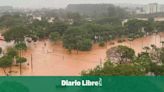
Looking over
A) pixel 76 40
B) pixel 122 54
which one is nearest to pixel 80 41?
pixel 76 40

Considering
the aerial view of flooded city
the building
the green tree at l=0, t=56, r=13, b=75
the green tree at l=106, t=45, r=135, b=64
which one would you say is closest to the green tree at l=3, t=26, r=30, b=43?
the aerial view of flooded city

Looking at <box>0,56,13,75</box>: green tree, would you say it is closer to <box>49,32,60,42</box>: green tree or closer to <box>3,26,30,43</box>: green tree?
<box>3,26,30,43</box>: green tree

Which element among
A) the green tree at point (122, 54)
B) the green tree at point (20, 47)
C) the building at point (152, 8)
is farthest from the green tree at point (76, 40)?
the building at point (152, 8)

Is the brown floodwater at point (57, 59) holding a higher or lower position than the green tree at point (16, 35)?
lower

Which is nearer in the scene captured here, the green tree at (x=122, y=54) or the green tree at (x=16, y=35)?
the green tree at (x=122, y=54)

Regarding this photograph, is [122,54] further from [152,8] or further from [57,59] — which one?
[152,8]

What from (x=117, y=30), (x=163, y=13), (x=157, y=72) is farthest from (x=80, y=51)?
(x=163, y=13)

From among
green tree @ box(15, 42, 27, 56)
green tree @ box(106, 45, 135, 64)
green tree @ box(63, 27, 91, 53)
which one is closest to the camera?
green tree @ box(106, 45, 135, 64)

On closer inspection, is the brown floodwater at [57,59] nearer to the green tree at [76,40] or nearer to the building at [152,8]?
the green tree at [76,40]

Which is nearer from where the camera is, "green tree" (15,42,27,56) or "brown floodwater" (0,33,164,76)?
"brown floodwater" (0,33,164,76)
